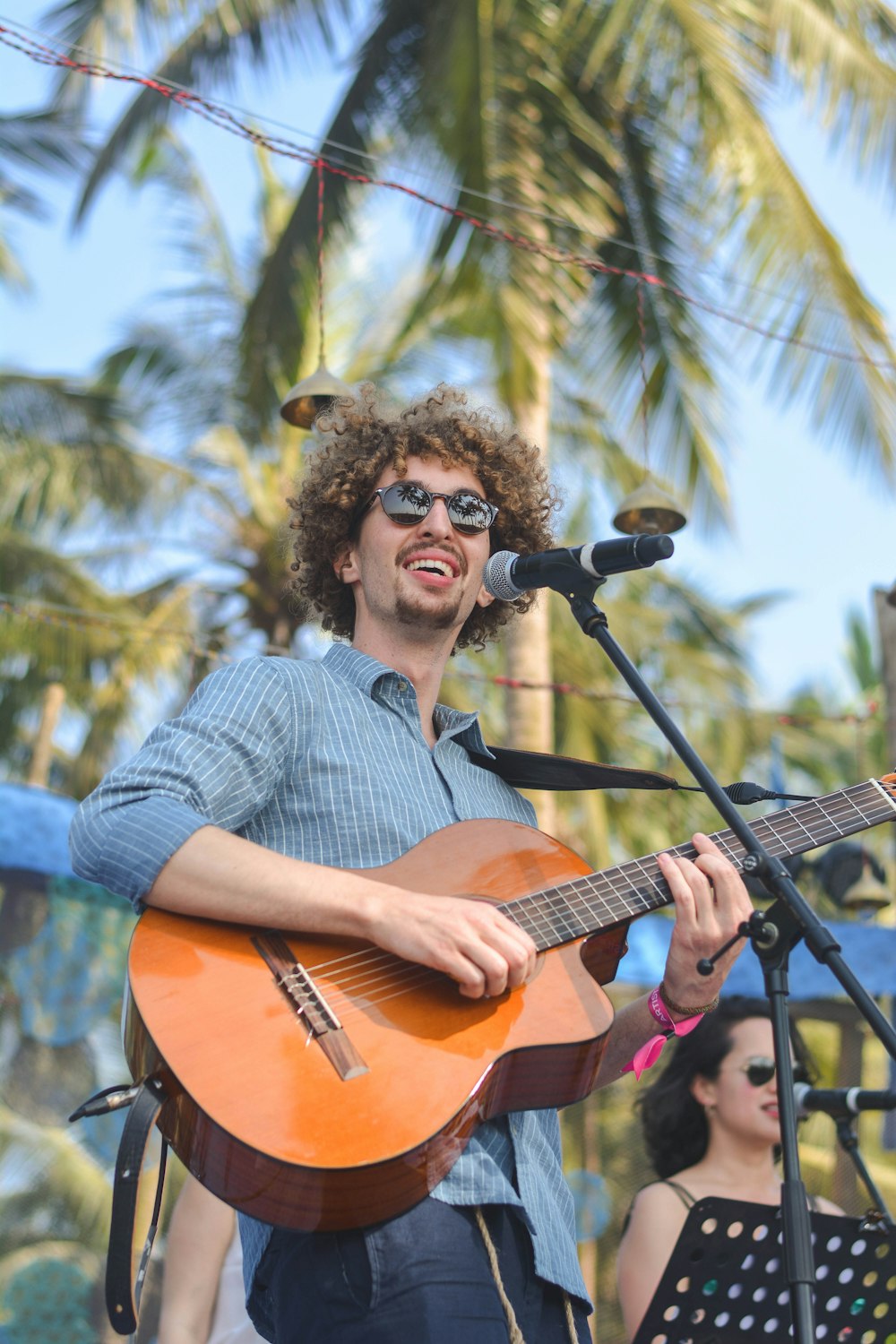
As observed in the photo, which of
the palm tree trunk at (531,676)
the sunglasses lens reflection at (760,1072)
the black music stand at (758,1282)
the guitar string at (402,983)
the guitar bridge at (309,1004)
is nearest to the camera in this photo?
the guitar bridge at (309,1004)

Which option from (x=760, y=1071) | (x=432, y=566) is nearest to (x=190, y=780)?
(x=432, y=566)

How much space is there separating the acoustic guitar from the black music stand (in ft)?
3.14

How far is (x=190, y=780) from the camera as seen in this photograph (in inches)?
86.0

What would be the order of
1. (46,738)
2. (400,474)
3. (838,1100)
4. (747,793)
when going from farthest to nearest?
(46,738)
(838,1100)
(400,474)
(747,793)

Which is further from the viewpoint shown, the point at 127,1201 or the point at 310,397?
the point at 310,397

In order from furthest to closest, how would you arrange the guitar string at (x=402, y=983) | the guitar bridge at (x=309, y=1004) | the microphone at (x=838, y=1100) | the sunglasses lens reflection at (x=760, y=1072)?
the sunglasses lens reflection at (x=760, y=1072) → the microphone at (x=838, y=1100) → the guitar string at (x=402, y=983) → the guitar bridge at (x=309, y=1004)

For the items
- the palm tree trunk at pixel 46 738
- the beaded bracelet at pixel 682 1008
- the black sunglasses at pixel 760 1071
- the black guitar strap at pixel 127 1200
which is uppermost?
the beaded bracelet at pixel 682 1008

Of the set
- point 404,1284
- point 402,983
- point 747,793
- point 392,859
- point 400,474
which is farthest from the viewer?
point 400,474

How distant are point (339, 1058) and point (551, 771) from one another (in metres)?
0.98

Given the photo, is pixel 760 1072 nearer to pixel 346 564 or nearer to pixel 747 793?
pixel 747 793

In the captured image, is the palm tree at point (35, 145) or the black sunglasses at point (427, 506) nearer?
the black sunglasses at point (427, 506)

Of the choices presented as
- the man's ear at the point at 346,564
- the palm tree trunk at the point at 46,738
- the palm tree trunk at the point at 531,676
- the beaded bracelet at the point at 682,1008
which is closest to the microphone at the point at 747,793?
the beaded bracelet at the point at 682,1008

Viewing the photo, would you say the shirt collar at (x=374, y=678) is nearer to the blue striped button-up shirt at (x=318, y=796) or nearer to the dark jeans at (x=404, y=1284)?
the blue striped button-up shirt at (x=318, y=796)

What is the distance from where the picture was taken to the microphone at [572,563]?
7.72ft
